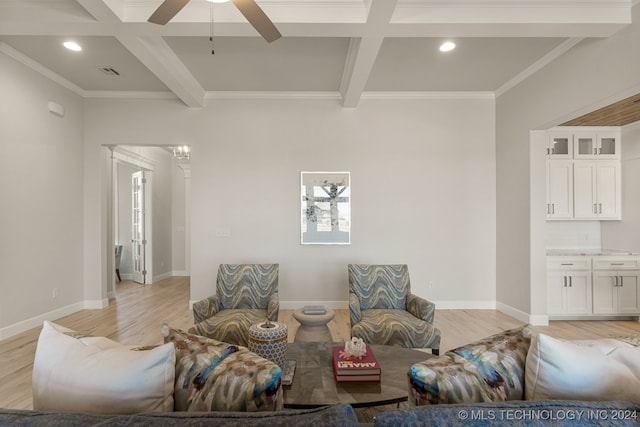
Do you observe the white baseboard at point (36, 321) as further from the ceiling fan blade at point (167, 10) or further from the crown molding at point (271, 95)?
the ceiling fan blade at point (167, 10)

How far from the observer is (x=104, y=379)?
0.91 m

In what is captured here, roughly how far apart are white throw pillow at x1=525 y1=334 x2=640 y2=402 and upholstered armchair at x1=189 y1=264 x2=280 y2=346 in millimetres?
2314

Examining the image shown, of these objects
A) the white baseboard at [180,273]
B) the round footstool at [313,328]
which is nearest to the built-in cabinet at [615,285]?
the round footstool at [313,328]

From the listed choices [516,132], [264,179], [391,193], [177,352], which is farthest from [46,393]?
[516,132]

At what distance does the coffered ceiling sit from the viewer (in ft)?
9.09

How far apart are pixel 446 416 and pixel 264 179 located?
435 centimetres

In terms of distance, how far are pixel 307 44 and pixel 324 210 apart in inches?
87.3

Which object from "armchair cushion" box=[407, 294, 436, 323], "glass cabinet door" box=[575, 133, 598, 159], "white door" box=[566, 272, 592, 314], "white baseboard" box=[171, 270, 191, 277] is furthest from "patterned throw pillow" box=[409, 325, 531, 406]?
"white baseboard" box=[171, 270, 191, 277]

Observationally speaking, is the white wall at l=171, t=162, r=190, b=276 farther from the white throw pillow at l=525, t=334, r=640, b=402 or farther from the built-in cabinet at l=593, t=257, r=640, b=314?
the white throw pillow at l=525, t=334, r=640, b=402

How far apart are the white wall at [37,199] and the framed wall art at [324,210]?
3.21 metres

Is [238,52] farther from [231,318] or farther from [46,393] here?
[46,393]

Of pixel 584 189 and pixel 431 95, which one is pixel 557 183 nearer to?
pixel 584 189

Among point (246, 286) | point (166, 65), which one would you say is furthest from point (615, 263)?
point (166, 65)

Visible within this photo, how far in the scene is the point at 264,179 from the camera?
15.9 ft
